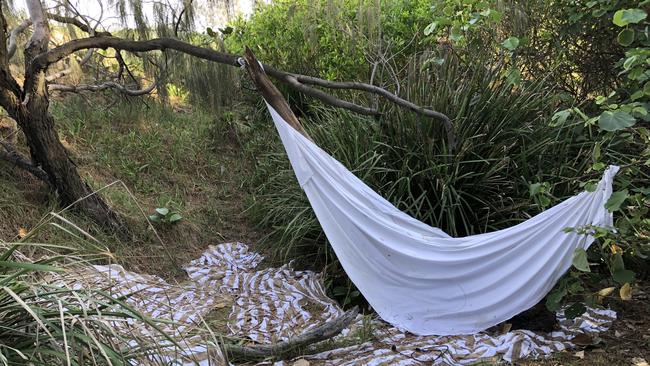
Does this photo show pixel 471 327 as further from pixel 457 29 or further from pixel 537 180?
pixel 457 29

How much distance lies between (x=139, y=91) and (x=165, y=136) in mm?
1361

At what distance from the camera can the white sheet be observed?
2668mm

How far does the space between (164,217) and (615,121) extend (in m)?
3.39

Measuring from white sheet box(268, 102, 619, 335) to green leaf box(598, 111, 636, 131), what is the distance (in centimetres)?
45

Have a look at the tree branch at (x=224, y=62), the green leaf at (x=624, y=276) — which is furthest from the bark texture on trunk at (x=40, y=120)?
the green leaf at (x=624, y=276)

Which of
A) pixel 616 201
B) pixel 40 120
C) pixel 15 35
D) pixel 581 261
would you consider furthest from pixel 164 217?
pixel 616 201

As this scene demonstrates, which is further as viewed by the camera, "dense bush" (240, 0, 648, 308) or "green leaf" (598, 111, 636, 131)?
"dense bush" (240, 0, 648, 308)

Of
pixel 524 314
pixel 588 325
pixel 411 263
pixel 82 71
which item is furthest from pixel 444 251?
pixel 82 71

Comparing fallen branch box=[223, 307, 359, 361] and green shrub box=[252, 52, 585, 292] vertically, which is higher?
green shrub box=[252, 52, 585, 292]

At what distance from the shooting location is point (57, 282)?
161 centimetres

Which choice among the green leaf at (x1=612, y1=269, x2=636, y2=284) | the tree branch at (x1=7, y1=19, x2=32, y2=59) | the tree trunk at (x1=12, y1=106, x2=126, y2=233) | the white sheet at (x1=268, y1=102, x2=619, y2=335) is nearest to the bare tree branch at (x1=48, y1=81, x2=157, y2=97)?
the tree branch at (x1=7, y1=19, x2=32, y2=59)

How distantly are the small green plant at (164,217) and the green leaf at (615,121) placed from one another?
328 cm

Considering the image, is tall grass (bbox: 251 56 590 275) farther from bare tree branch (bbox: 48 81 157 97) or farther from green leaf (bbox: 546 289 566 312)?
bare tree branch (bbox: 48 81 157 97)

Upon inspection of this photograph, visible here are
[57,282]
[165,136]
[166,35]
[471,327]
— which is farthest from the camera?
[165,136]
